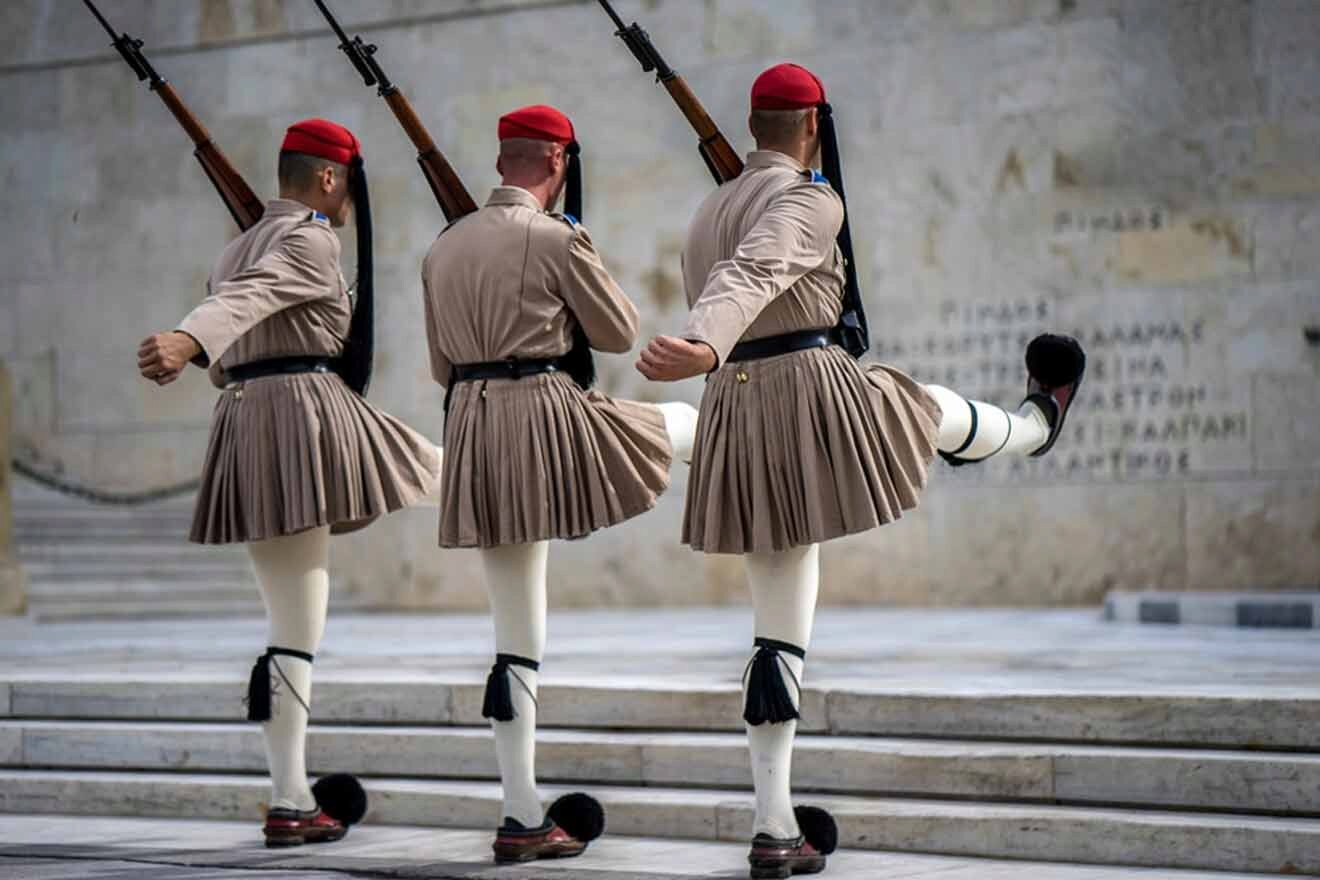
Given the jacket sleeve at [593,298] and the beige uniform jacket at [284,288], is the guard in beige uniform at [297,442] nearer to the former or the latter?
the beige uniform jacket at [284,288]

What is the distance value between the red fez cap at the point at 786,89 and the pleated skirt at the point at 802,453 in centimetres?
56

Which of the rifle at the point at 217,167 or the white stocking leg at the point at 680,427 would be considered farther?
the rifle at the point at 217,167

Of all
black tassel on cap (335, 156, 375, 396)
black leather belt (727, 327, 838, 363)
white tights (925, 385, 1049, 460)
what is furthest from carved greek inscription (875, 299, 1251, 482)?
black leather belt (727, 327, 838, 363)

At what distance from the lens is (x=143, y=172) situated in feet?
45.0

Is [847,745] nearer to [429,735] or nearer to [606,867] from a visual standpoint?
[606,867]

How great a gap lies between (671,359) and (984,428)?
1.82m

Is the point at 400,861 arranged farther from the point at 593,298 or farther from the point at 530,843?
the point at 593,298

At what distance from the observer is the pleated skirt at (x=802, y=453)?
4379 mm

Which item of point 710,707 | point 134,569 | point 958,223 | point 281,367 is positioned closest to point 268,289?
point 281,367

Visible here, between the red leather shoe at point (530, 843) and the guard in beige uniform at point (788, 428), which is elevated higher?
the guard in beige uniform at point (788, 428)

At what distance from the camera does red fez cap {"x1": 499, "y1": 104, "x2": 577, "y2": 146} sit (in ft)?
15.9

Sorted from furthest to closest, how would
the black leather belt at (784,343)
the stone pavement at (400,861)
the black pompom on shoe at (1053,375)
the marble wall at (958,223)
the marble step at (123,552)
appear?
the marble step at (123,552) < the marble wall at (958,223) < the black pompom on shoe at (1053,375) < the stone pavement at (400,861) < the black leather belt at (784,343)

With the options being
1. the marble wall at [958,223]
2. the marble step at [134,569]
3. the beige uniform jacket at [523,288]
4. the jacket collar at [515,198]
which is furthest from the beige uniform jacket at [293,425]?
the marble step at [134,569]

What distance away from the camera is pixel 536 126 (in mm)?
4855
